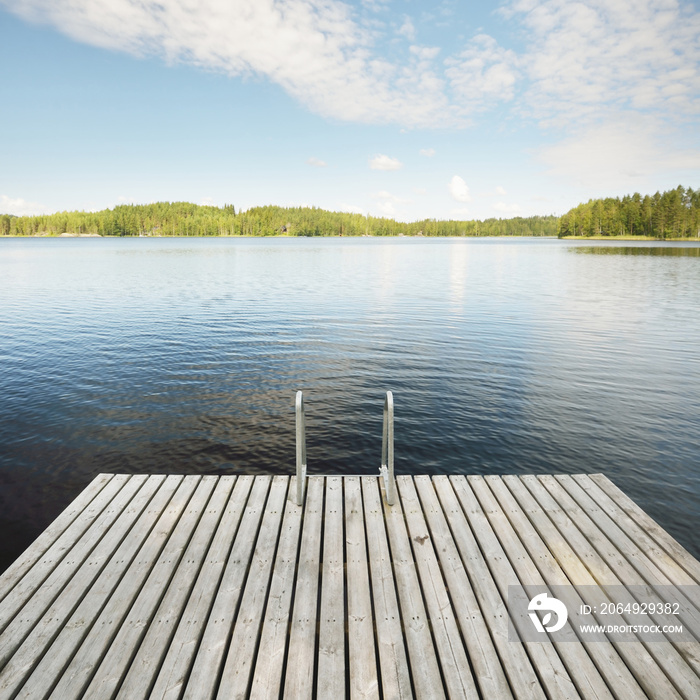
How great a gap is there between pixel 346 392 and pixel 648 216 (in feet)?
507

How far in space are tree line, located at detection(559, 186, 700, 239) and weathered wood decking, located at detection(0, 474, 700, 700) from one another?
152m

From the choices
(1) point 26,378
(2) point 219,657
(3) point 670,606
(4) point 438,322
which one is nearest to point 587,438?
(3) point 670,606

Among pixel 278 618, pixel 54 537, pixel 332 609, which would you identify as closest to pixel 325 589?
pixel 332 609

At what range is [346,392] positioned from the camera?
1342 cm

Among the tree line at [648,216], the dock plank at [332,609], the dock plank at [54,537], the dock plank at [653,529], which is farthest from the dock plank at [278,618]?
the tree line at [648,216]

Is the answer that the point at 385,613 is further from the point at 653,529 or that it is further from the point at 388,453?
the point at 653,529

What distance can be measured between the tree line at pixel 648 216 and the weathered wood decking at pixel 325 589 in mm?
151962

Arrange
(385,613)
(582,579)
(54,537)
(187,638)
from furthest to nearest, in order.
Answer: (54,537) → (582,579) → (385,613) → (187,638)

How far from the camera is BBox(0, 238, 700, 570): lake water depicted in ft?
30.2

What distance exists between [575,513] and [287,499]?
3878 mm

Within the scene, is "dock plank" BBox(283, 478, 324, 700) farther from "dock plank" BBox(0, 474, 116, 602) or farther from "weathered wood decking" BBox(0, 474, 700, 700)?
"dock plank" BBox(0, 474, 116, 602)

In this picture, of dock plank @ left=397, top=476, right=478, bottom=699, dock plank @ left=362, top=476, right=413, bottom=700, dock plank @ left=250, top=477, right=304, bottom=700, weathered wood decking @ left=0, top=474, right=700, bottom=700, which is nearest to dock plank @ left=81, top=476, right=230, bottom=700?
→ weathered wood decking @ left=0, top=474, right=700, bottom=700

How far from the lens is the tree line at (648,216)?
122562mm

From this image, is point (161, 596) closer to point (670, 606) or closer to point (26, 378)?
point (670, 606)
